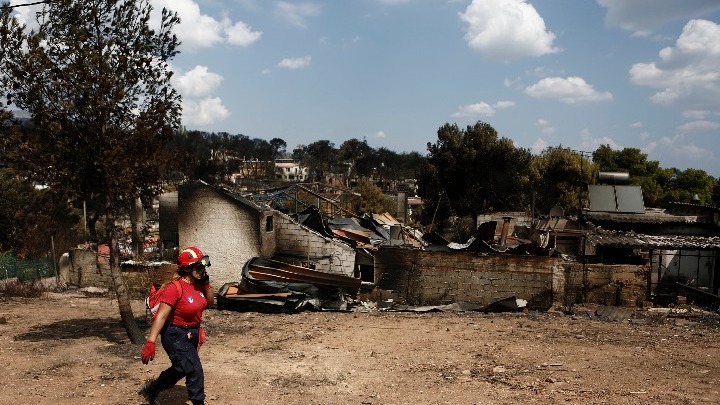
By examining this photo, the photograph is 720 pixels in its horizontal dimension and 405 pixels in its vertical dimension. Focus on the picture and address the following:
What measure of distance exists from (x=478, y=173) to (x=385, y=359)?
30.3 metres

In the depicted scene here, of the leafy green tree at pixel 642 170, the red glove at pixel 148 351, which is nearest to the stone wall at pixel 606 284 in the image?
the red glove at pixel 148 351

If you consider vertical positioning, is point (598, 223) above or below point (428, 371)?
above

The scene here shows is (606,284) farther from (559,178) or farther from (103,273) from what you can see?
(559,178)

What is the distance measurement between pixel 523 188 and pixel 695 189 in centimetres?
1730

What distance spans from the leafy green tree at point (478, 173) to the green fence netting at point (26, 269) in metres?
24.8

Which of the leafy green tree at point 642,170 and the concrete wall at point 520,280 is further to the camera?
the leafy green tree at point 642,170

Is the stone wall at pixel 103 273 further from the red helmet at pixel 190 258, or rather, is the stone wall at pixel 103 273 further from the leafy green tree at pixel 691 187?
the leafy green tree at pixel 691 187

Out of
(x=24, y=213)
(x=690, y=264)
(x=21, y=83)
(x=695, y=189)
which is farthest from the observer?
(x=695, y=189)

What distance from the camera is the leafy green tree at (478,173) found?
3684cm

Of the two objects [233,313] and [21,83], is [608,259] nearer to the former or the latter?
[233,313]

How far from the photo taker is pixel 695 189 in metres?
43.9

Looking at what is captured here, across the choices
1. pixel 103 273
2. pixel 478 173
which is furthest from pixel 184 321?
pixel 478 173

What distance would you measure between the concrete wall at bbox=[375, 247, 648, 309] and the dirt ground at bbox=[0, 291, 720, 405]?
0.99m

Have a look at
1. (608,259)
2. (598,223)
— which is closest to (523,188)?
(598,223)
